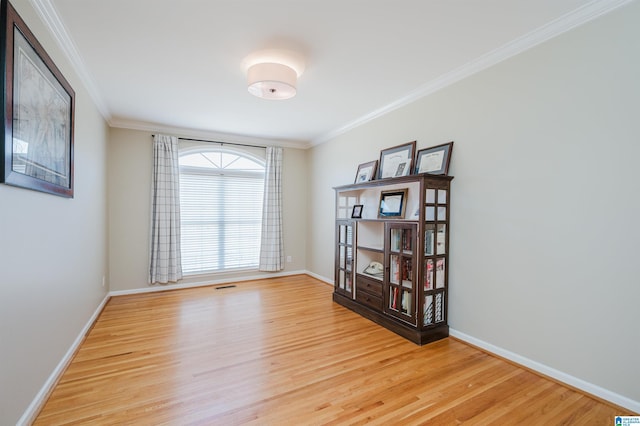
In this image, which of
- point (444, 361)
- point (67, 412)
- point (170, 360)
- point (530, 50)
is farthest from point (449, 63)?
point (67, 412)

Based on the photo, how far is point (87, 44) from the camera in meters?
2.32

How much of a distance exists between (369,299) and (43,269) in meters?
2.89

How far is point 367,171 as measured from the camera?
395cm

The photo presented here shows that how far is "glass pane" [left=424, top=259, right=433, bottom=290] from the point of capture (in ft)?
8.95

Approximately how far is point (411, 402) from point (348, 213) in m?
2.55

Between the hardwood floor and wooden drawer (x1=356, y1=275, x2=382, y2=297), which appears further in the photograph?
wooden drawer (x1=356, y1=275, x2=382, y2=297)

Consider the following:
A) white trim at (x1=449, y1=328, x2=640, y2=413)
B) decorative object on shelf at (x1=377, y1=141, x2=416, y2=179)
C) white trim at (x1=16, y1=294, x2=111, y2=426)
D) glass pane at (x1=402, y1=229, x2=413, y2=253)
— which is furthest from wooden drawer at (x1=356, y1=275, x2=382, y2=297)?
white trim at (x1=16, y1=294, x2=111, y2=426)

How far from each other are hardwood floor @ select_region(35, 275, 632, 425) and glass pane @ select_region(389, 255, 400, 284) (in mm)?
557

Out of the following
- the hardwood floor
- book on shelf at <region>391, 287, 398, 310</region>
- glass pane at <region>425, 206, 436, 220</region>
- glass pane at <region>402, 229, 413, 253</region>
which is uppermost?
glass pane at <region>425, 206, 436, 220</region>

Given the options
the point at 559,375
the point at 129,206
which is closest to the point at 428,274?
the point at 559,375

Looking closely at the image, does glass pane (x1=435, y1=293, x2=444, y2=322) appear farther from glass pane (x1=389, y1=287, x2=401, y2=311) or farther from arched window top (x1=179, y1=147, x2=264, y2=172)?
arched window top (x1=179, y1=147, x2=264, y2=172)

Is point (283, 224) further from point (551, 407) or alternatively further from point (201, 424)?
point (551, 407)

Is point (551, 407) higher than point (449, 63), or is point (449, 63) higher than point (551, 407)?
point (449, 63)

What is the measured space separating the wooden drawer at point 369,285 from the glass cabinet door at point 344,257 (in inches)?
6.1
